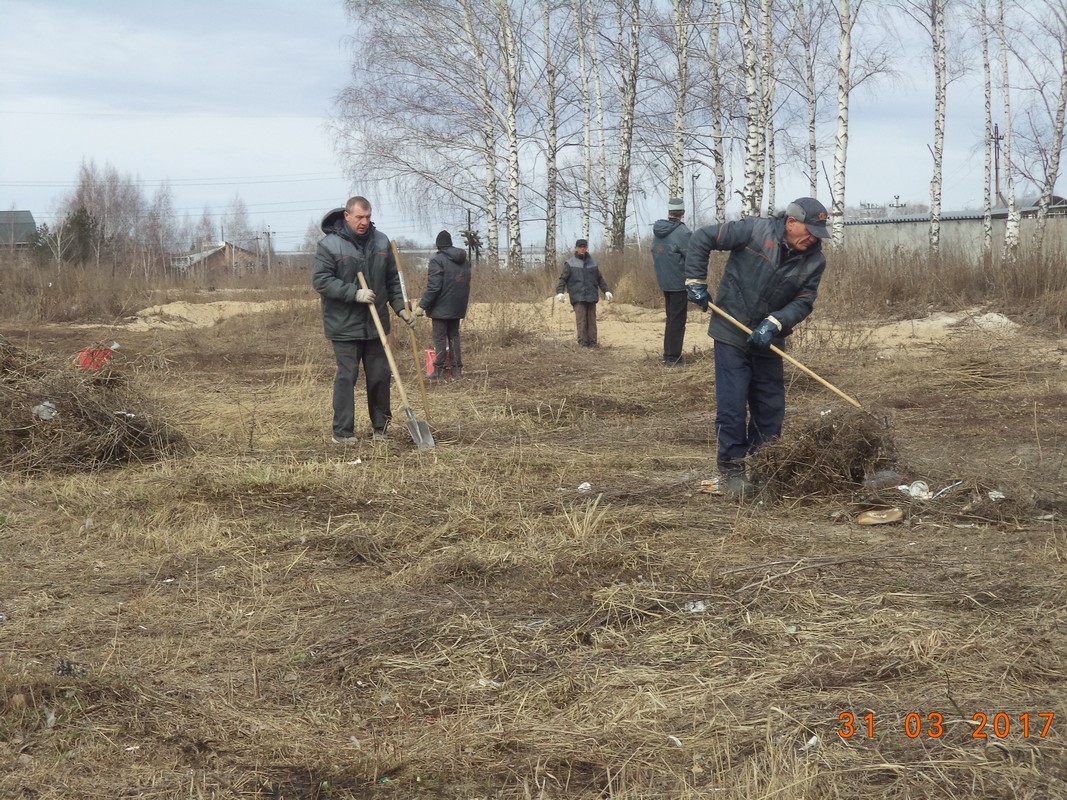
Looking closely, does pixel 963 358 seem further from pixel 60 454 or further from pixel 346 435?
pixel 60 454

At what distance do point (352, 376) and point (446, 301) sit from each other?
3.96 m

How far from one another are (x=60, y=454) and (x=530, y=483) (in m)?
3.00

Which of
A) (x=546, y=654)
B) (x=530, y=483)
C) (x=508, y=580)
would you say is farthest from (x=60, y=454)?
(x=546, y=654)

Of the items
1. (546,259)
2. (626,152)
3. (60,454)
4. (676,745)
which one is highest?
(626,152)

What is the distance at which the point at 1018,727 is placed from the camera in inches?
116

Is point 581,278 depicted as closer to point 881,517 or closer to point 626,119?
point 881,517

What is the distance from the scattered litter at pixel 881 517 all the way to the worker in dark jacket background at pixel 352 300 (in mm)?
3574

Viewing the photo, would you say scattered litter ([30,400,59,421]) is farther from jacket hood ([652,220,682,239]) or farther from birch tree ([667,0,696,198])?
birch tree ([667,0,696,198])

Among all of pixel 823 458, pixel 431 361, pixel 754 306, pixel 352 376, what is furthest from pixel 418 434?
Result: pixel 431 361

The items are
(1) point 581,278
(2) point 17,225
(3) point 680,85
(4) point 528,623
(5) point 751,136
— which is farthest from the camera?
(2) point 17,225

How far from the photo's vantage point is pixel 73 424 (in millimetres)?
6809

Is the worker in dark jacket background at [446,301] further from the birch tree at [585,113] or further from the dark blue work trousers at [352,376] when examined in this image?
the birch tree at [585,113]

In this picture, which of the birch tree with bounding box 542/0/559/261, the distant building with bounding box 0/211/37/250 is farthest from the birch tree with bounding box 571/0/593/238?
the distant building with bounding box 0/211/37/250
